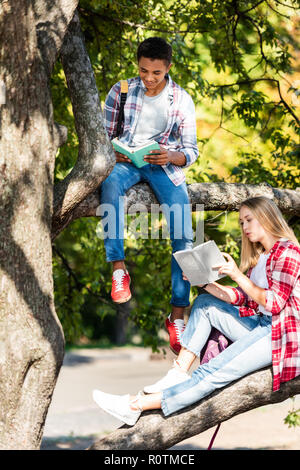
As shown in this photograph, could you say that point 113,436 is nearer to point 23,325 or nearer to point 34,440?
point 34,440

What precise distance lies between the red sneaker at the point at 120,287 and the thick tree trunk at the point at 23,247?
31.3 inches

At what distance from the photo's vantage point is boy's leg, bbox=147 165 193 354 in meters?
4.68

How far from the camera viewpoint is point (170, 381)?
4.09 m

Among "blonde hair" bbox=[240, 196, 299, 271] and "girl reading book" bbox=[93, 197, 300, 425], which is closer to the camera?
"girl reading book" bbox=[93, 197, 300, 425]

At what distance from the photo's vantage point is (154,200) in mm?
4742

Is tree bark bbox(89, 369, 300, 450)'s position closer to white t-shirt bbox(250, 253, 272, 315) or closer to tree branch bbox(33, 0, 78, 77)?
white t-shirt bbox(250, 253, 272, 315)

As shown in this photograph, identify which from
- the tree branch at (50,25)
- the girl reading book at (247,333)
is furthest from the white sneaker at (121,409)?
the tree branch at (50,25)

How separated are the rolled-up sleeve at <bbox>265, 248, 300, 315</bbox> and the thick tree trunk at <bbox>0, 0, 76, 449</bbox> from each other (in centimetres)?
Answer: 126

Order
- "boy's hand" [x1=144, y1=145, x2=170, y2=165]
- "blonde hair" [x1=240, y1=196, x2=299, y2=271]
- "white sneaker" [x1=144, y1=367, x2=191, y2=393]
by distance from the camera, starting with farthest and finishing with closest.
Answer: "boy's hand" [x1=144, y1=145, x2=170, y2=165] < "blonde hair" [x1=240, y1=196, x2=299, y2=271] < "white sneaker" [x1=144, y1=367, x2=191, y2=393]

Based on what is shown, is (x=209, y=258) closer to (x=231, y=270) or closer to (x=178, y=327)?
(x=231, y=270)

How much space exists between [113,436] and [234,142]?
30.2ft

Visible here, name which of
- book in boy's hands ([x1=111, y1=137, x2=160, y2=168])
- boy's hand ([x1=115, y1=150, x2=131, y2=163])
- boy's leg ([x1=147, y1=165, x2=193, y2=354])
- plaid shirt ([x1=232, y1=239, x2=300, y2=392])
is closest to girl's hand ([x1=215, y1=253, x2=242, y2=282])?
plaid shirt ([x1=232, y1=239, x2=300, y2=392])

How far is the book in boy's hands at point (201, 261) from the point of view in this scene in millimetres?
3990

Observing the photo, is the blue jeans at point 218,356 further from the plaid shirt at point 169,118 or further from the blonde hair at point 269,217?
the plaid shirt at point 169,118
